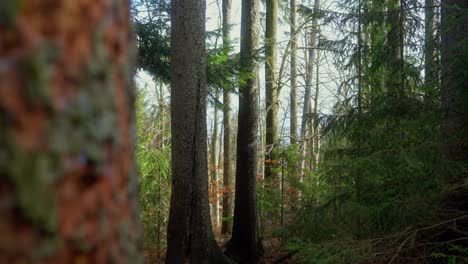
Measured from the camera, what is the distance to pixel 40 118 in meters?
0.67

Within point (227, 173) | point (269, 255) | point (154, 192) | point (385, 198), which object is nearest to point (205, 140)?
point (385, 198)

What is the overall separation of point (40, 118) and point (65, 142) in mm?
55

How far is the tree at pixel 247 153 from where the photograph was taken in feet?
29.9

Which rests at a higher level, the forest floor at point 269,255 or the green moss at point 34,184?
the green moss at point 34,184

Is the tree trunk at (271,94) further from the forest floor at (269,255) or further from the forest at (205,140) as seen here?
the forest floor at (269,255)

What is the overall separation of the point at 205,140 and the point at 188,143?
26 cm

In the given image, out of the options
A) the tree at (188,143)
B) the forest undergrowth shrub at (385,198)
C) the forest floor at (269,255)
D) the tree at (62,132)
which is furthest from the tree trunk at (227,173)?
the tree at (62,132)

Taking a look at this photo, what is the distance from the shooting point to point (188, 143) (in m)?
6.15

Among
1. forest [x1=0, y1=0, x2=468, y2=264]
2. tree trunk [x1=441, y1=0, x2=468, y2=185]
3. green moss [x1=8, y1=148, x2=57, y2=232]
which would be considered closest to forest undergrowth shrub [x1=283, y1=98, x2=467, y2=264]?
forest [x1=0, y1=0, x2=468, y2=264]

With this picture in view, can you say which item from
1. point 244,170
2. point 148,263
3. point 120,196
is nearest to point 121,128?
point 120,196

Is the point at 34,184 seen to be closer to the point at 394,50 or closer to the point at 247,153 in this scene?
the point at 394,50

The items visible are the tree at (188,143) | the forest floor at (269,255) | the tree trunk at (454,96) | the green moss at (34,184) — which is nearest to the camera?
the green moss at (34,184)

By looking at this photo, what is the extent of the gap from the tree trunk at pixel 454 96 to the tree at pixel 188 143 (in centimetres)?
310

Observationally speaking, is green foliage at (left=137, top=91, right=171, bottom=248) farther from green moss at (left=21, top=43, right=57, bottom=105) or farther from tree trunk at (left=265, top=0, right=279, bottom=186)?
green moss at (left=21, top=43, right=57, bottom=105)
